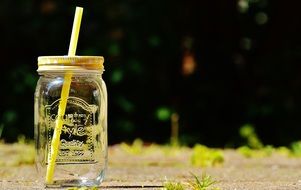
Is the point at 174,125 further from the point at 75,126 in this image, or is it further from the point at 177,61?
the point at 75,126

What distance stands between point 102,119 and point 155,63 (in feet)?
10.6

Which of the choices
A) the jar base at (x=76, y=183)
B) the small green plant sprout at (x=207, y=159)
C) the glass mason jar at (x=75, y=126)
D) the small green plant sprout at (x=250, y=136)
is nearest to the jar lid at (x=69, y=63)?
the glass mason jar at (x=75, y=126)

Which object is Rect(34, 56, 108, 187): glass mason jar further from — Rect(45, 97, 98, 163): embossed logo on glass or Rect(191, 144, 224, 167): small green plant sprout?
Rect(191, 144, 224, 167): small green plant sprout

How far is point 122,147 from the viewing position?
184 inches

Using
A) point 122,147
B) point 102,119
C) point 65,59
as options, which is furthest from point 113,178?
point 122,147

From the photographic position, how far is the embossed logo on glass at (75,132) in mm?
2428

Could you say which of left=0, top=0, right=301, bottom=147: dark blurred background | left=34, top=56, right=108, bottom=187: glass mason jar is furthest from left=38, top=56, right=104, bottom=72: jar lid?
left=0, top=0, right=301, bottom=147: dark blurred background

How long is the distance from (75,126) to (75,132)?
22 millimetres

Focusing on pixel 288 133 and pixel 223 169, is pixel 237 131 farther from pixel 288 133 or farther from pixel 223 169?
pixel 223 169

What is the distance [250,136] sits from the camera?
5238 millimetres

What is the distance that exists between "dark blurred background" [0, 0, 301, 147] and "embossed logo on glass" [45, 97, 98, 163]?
2984 mm

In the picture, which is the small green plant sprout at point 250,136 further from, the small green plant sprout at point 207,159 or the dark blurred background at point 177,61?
the small green plant sprout at point 207,159

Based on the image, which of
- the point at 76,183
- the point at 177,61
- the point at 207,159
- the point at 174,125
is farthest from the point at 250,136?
the point at 76,183

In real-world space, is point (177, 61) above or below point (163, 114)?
above
